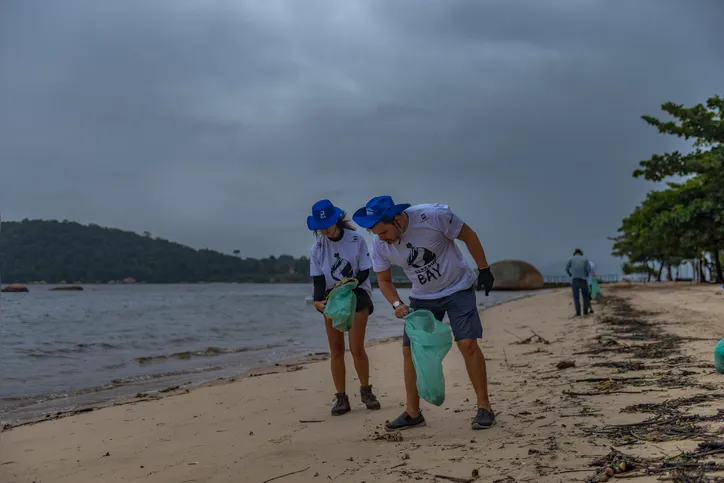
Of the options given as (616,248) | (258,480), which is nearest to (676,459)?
(258,480)

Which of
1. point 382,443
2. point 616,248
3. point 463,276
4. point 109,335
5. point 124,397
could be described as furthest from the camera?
point 616,248

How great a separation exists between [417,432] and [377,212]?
160 cm

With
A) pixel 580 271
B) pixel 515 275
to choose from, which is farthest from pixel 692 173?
pixel 515 275

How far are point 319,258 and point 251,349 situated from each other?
8.56 metres

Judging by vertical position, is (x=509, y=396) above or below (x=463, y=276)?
below

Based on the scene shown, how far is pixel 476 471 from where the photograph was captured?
119 inches

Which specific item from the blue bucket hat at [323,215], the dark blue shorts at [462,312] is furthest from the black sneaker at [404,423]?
Answer: the blue bucket hat at [323,215]

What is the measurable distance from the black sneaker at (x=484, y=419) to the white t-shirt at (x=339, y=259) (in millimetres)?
1501

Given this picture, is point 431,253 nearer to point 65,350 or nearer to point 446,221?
point 446,221

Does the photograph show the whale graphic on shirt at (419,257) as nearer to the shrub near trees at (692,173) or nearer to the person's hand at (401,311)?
the person's hand at (401,311)

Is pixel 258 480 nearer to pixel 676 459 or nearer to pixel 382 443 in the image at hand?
pixel 382 443

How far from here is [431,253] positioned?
4.26 metres

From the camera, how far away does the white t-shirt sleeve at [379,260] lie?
4.46m

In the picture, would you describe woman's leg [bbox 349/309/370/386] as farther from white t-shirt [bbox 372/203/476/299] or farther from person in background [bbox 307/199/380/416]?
white t-shirt [bbox 372/203/476/299]
